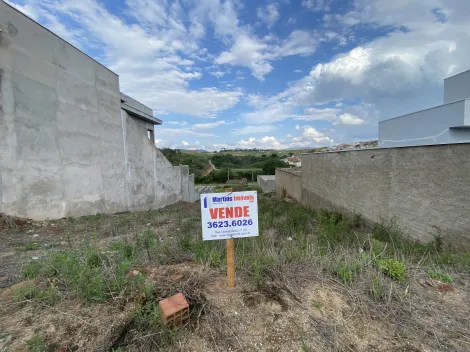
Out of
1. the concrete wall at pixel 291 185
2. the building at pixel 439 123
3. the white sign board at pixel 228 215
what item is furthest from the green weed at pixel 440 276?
the concrete wall at pixel 291 185

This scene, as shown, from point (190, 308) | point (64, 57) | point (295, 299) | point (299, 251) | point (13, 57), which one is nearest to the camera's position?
point (190, 308)

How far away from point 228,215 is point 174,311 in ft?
2.97

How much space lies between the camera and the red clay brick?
173 centimetres

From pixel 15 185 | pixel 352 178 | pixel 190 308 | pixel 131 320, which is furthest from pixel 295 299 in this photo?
pixel 15 185

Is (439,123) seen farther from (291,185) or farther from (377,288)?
(377,288)

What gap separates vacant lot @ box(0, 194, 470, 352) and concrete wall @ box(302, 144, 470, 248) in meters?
2.02

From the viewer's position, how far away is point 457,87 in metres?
14.1

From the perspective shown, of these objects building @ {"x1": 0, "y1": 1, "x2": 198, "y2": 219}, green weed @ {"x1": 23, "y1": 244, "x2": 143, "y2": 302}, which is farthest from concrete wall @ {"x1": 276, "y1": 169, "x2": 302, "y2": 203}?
green weed @ {"x1": 23, "y1": 244, "x2": 143, "y2": 302}

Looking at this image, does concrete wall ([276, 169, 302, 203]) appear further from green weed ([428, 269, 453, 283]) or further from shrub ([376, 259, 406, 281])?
shrub ([376, 259, 406, 281])

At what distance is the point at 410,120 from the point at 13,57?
58.7 feet

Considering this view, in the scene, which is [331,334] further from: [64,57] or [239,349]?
[64,57]

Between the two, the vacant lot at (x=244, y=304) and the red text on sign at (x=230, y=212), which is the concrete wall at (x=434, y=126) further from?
the red text on sign at (x=230, y=212)

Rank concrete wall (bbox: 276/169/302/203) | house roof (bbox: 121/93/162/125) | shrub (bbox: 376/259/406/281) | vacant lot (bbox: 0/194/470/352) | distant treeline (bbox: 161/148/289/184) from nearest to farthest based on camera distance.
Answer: vacant lot (bbox: 0/194/470/352) < shrub (bbox: 376/259/406/281) < house roof (bbox: 121/93/162/125) < concrete wall (bbox: 276/169/302/203) < distant treeline (bbox: 161/148/289/184)

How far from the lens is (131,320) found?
1.80 meters
